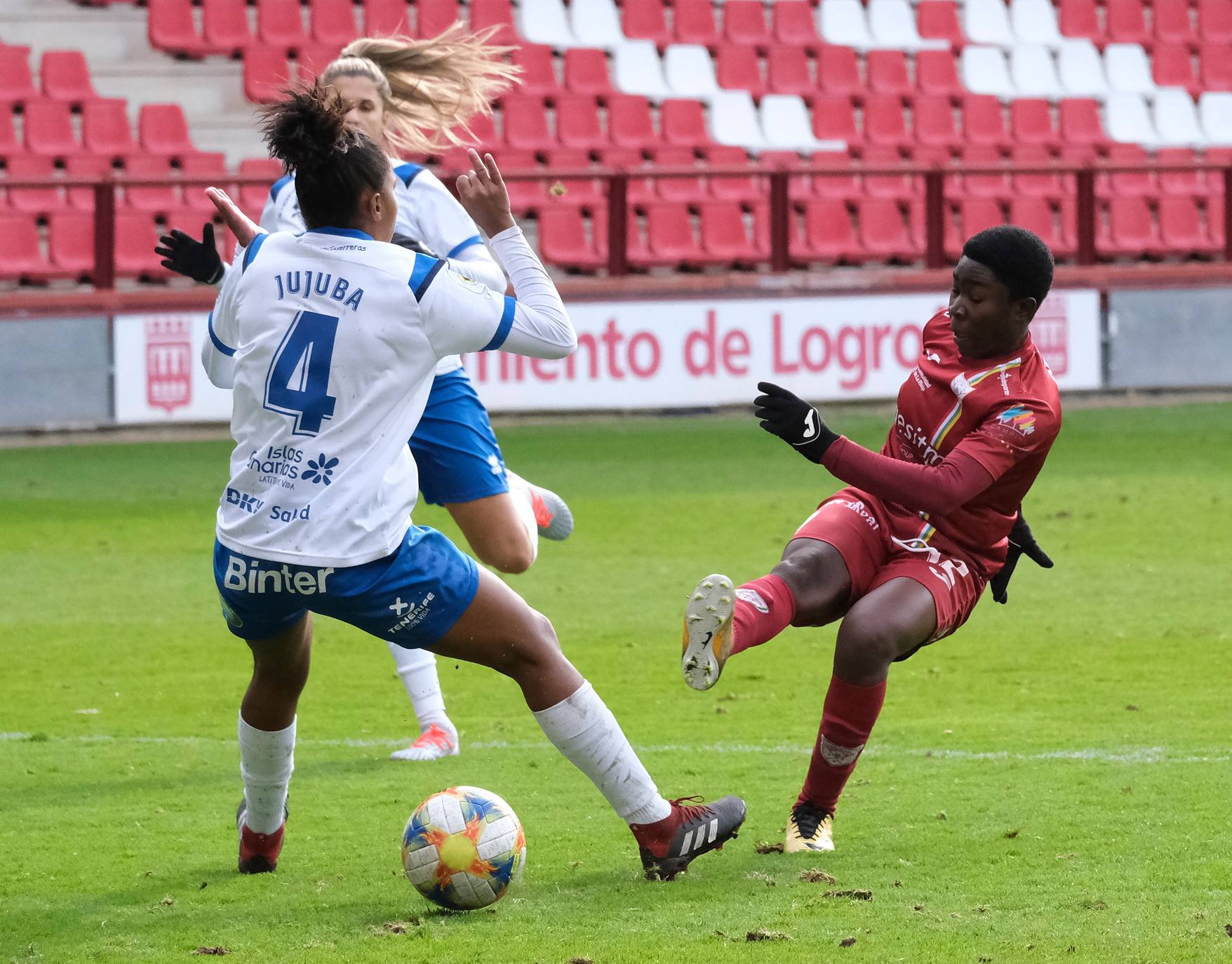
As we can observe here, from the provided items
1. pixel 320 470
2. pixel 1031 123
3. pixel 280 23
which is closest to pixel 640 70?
pixel 280 23

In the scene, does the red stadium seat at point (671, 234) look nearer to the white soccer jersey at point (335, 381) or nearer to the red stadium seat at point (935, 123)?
the red stadium seat at point (935, 123)

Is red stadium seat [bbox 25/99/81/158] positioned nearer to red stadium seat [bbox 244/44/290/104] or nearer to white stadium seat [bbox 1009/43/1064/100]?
red stadium seat [bbox 244/44/290/104]

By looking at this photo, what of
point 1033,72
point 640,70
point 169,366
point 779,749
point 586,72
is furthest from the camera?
point 1033,72

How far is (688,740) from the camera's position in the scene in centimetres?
581

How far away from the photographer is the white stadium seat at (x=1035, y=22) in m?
20.3

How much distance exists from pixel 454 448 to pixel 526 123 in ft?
39.2

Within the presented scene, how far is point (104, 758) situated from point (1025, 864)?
300 cm

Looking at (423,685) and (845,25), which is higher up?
(845,25)

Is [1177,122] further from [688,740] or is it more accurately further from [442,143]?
[688,740]

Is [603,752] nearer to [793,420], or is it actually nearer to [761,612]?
[761,612]

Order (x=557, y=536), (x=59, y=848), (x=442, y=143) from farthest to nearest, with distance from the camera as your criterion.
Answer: (x=442, y=143) < (x=557, y=536) < (x=59, y=848)

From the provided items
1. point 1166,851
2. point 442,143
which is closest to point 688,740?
point 1166,851

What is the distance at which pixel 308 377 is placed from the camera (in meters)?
3.73

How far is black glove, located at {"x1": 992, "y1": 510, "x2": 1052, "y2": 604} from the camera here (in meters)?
4.83
